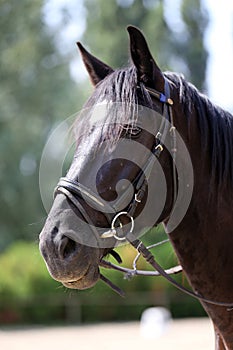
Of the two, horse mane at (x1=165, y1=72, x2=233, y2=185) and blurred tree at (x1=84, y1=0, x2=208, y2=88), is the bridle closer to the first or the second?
horse mane at (x1=165, y1=72, x2=233, y2=185)

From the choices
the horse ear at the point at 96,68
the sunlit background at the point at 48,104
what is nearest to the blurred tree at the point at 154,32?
the sunlit background at the point at 48,104

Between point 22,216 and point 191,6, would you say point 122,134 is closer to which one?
point 22,216

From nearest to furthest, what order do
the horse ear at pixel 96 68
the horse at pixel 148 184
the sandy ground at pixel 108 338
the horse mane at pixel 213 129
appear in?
the horse at pixel 148 184 < the horse mane at pixel 213 129 < the horse ear at pixel 96 68 < the sandy ground at pixel 108 338

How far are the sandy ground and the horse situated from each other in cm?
824

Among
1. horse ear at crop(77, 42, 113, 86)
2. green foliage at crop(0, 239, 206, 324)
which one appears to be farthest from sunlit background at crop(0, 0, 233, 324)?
horse ear at crop(77, 42, 113, 86)

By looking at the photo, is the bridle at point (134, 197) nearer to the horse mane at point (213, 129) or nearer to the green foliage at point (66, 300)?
the horse mane at point (213, 129)

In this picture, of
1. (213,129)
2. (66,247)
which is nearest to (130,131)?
(213,129)

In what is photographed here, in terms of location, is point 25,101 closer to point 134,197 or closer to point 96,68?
point 96,68

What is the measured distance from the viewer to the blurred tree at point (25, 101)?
20.2 meters

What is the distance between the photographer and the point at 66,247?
2.62 metres

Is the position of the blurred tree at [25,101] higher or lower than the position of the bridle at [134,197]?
higher

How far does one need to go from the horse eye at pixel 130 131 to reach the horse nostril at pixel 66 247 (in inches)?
22.1

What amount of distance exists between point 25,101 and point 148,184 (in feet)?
66.7

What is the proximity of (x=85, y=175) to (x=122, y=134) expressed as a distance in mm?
265
